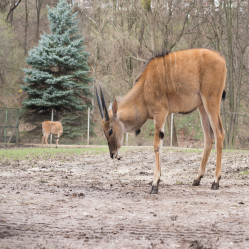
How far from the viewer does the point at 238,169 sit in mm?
9172

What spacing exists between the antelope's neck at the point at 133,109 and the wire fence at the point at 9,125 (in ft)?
51.3

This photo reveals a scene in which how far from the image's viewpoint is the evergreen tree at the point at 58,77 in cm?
2464

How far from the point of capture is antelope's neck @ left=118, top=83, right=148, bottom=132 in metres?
6.69

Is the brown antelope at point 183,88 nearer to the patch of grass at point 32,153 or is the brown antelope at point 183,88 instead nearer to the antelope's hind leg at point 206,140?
the antelope's hind leg at point 206,140

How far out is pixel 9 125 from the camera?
21.8m

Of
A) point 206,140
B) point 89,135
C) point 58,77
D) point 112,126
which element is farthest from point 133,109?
point 58,77

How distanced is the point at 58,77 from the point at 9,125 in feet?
17.6

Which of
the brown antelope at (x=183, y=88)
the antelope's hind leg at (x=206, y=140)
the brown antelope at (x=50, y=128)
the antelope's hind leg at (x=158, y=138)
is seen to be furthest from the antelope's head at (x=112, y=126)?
the brown antelope at (x=50, y=128)

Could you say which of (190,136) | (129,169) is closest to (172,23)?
(190,136)

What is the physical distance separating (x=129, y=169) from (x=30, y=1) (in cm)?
3408

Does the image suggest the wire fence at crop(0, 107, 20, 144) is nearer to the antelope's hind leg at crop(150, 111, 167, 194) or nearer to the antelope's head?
the antelope's head

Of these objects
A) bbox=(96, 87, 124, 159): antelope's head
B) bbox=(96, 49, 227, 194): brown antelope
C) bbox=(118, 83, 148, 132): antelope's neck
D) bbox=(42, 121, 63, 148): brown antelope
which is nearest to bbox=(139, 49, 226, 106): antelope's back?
bbox=(96, 49, 227, 194): brown antelope

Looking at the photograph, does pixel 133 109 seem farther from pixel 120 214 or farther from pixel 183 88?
pixel 120 214

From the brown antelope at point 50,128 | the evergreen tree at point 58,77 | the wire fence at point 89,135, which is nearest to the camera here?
the brown antelope at point 50,128
